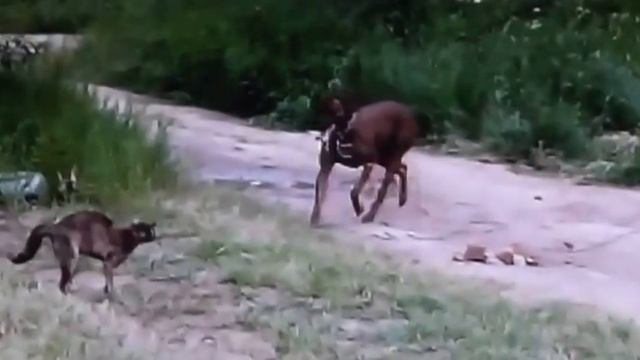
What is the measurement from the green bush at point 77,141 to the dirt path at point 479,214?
2.33 ft

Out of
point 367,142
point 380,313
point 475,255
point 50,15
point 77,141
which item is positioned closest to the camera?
point 380,313

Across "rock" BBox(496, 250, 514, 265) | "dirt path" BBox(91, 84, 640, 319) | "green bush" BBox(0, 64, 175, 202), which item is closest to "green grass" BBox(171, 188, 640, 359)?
"dirt path" BBox(91, 84, 640, 319)

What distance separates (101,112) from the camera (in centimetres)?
911

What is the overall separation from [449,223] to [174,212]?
1549 mm

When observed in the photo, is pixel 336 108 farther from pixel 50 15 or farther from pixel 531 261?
pixel 50 15

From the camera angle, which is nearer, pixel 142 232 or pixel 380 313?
pixel 142 232

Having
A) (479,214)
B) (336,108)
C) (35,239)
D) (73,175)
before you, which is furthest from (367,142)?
(35,239)

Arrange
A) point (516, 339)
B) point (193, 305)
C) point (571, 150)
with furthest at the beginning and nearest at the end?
point (571, 150), point (193, 305), point (516, 339)

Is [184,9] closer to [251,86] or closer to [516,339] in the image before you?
[251,86]

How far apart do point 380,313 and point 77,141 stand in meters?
2.94

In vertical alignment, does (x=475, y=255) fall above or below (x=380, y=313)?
below

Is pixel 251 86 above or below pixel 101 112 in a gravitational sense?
below

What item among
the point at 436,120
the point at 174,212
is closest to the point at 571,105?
the point at 436,120

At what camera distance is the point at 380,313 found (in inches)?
233
